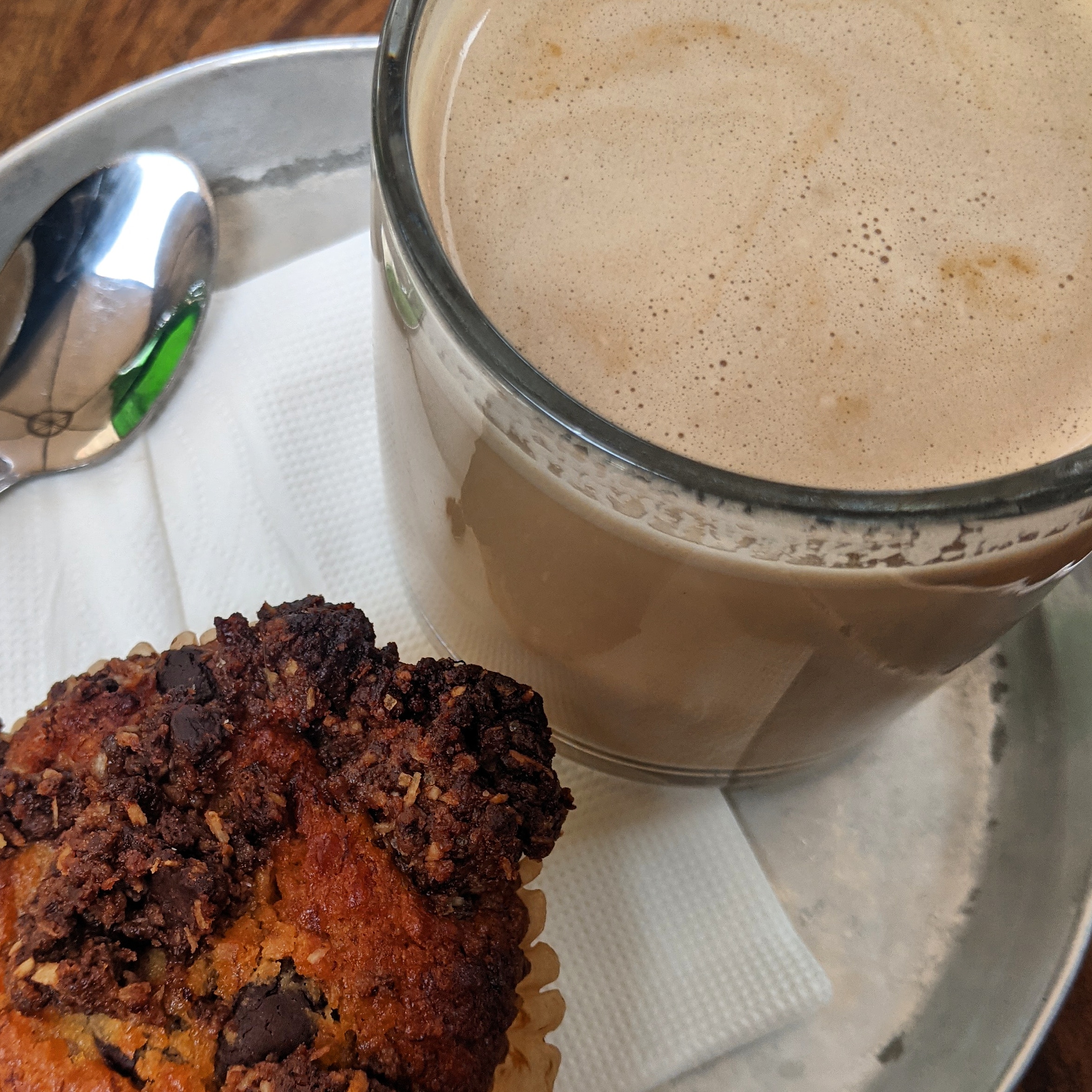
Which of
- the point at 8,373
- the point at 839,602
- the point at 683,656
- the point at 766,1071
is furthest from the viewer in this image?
the point at 8,373

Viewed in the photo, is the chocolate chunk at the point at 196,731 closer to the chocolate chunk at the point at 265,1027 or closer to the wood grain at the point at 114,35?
the chocolate chunk at the point at 265,1027

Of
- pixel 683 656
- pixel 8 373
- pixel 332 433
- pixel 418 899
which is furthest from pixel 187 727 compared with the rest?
pixel 8 373

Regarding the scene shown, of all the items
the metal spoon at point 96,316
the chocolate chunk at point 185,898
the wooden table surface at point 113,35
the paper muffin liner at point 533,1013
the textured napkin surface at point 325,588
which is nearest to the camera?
the chocolate chunk at point 185,898

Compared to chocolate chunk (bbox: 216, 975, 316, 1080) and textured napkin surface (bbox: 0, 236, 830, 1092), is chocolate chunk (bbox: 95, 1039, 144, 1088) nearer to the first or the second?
chocolate chunk (bbox: 216, 975, 316, 1080)

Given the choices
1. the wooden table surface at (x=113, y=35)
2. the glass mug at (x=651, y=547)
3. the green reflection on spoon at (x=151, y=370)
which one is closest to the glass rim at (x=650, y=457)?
the glass mug at (x=651, y=547)

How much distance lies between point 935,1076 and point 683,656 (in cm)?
44

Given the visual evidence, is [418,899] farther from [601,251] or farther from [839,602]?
[601,251]

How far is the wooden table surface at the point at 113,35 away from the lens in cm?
119

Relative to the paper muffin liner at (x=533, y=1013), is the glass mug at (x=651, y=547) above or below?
above

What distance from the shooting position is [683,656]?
0.68 meters

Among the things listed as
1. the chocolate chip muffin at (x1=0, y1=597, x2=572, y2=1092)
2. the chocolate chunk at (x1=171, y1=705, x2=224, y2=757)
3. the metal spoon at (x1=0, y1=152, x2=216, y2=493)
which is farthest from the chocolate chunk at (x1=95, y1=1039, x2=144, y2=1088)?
the metal spoon at (x1=0, y1=152, x2=216, y2=493)

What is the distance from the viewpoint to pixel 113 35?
4.02ft

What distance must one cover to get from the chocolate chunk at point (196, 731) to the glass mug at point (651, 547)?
21 cm

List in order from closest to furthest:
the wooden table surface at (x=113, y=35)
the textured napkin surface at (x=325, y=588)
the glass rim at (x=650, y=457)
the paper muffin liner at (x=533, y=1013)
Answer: the glass rim at (x=650, y=457), the paper muffin liner at (x=533, y=1013), the textured napkin surface at (x=325, y=588), the wooden table surface at (x=113, y=35)
